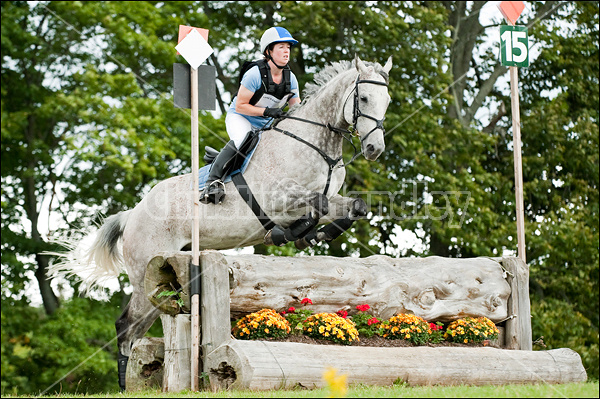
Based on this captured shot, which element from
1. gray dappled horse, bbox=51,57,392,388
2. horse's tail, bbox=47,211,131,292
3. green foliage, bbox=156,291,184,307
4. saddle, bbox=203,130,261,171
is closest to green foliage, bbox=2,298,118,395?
horse's tail, bbox=47,211,131,292

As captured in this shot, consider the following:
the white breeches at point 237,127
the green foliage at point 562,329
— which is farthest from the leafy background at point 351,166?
the white breeches at point 237,127

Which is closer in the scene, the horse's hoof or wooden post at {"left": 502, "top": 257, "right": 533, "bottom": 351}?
the horse's hoof

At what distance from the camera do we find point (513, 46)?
23.5 feet

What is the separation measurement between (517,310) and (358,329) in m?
1.78

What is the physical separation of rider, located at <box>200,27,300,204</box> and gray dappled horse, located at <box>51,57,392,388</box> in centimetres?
14

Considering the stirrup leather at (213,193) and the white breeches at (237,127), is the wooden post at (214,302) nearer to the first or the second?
the stirrup leather at (213,193)

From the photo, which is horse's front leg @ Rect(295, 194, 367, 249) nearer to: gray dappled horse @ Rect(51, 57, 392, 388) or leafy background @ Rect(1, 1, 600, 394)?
gray dappled horse @ Rect(51, 57, 392, 388)

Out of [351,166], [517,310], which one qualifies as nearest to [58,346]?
[351,166]

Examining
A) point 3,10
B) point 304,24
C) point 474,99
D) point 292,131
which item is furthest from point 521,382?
point 3,10

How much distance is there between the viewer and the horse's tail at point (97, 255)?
22.9 ft

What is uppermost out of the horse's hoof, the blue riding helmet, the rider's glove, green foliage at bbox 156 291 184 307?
the blue riding helmet

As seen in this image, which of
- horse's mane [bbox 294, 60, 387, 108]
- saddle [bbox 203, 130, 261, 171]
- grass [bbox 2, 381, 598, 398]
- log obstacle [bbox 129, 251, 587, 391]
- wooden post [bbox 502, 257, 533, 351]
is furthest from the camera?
wooden post [bbox 502, 257, 533, 351]

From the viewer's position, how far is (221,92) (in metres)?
15.1

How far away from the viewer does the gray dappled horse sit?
225 inches
